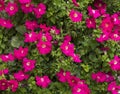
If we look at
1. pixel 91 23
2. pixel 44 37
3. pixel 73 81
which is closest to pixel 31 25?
pixel 44 37

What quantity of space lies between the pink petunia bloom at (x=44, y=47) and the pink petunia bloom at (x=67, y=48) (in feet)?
0.31

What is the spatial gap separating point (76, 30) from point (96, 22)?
174mm

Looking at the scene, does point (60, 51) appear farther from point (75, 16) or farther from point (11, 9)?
point (11, 9)

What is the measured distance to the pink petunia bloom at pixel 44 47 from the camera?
302 cm

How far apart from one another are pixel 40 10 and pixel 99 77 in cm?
68

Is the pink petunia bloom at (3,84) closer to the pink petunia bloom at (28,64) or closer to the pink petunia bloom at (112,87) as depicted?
the pink petunia bloom at (28,64)

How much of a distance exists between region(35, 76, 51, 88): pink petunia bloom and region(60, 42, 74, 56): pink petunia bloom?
0.24 metres

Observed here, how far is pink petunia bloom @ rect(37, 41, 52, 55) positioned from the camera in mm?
3020

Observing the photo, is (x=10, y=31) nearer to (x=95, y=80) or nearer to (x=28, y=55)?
(x=28, y=55)

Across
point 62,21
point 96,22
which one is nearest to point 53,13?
point 62,21

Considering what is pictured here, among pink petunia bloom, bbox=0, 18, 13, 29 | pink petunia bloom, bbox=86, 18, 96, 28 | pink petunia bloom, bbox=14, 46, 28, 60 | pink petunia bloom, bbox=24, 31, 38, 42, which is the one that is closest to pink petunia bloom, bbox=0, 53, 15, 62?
pink petunia bloom, bbox=14, 46, 28, 60

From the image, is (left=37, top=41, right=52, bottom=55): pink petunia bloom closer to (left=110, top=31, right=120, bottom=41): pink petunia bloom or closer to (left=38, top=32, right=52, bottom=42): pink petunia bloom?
(left=38, top=32, right=52, bottom=42): pink petunia bloom

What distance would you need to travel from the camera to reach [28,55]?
125 inches

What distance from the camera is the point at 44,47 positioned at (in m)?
3.02
